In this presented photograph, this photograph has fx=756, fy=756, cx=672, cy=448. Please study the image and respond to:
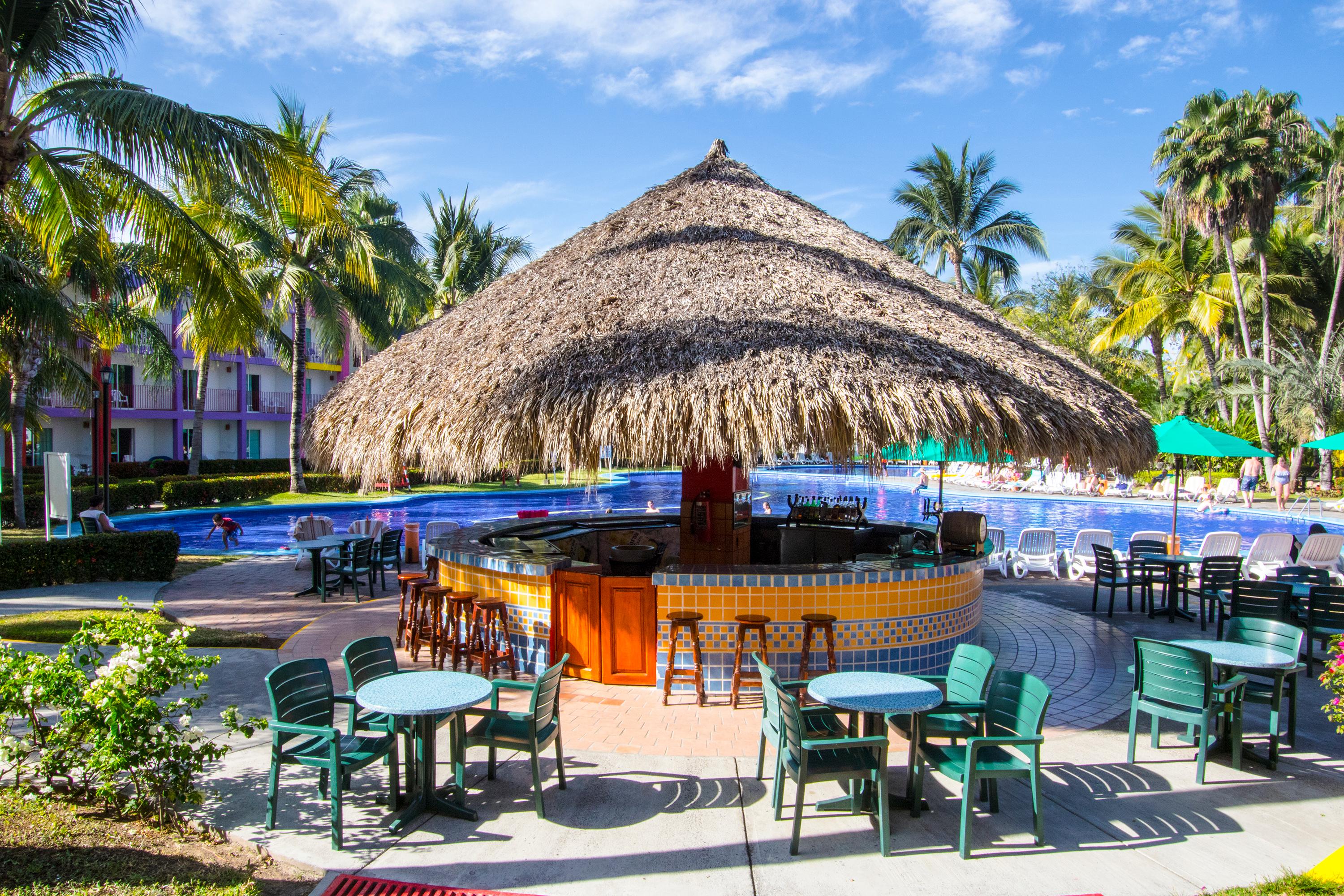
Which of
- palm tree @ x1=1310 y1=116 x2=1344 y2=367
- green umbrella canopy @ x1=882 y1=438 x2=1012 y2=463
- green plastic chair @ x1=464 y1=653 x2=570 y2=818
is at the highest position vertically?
palm tree @ x1=1310 y1=116 x2=1344 y2=367

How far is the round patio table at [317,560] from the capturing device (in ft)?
38.1

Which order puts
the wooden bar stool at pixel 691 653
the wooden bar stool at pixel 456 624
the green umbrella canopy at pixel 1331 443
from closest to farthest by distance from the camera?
the wooden bar stool at pixel 691 653 < the wooden bar stool at pixel 456 624 < the green umbrella canopy at pixel 1331 443

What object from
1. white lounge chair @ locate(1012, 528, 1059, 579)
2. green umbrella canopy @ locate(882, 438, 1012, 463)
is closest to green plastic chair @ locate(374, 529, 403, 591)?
green umbrella canopy @ locate(882, 438, 1012, 463)

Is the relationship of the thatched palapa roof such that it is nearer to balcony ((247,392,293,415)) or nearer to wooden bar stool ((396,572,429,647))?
wooden bar stool ((396,572,429,647))

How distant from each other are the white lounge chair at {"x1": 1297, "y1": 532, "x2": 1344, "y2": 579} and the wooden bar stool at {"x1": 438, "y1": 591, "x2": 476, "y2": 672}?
1191 cm

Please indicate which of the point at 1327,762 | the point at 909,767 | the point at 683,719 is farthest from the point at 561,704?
the point at 1327,762

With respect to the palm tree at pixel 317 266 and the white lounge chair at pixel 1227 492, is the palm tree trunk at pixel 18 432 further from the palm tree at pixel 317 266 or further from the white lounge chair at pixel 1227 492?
the white lounge chair at pixel 1227 492

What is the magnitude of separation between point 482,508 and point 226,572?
15891mm

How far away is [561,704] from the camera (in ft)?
22.2

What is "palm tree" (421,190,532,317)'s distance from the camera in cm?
3409

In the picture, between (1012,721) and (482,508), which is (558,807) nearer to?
(1012,721)

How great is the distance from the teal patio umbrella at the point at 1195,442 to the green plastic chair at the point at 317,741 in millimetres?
10817

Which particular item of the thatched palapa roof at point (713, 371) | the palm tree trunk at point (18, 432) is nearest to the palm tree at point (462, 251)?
the palm tree trunk at point (18, 432)

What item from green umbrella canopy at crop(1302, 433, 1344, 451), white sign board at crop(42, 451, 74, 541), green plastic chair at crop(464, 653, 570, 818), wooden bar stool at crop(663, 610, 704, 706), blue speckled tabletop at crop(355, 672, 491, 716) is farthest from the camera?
green umbrella canopy at crop(1302, 433, 1344, 451)
